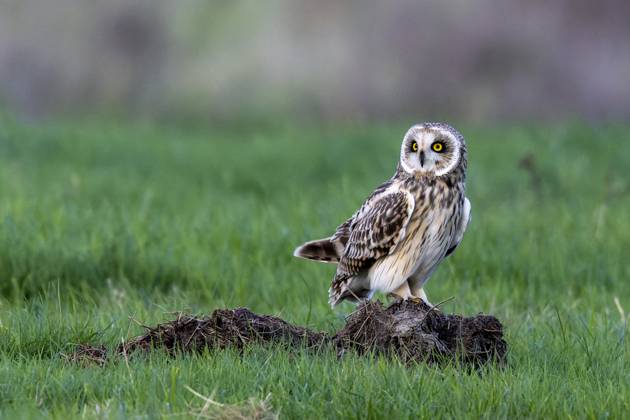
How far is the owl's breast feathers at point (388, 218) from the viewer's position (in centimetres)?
616

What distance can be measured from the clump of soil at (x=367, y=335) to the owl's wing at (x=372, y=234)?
0.75 meters

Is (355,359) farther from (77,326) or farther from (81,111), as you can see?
(81,111)

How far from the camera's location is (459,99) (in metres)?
17.2

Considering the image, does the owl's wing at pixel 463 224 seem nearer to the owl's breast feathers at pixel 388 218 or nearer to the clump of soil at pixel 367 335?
the owl's breast feathers at pixel 388 218

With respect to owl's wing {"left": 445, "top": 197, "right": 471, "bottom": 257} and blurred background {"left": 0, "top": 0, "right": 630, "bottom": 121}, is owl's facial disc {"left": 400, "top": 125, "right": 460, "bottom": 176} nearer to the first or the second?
owl's wing {"left": 445, "top": 197, "right": 471, "bottom": 257}

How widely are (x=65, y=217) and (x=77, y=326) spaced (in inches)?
125

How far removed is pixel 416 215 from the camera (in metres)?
6.18

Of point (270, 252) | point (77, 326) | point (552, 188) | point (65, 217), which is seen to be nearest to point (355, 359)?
point (77, 326)

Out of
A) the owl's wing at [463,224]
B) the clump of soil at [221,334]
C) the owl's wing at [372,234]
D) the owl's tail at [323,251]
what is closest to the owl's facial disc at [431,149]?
the owl's wing at [372,234]

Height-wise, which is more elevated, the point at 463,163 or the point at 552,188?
the point at 463,163

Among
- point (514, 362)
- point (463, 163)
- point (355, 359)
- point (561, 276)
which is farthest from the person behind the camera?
point (561, 276)

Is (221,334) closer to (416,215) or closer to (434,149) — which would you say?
(416,215)

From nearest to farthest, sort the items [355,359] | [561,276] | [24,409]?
[24,409] → [355,359] → [561,276]

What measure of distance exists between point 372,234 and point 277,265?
1894 millimetres
